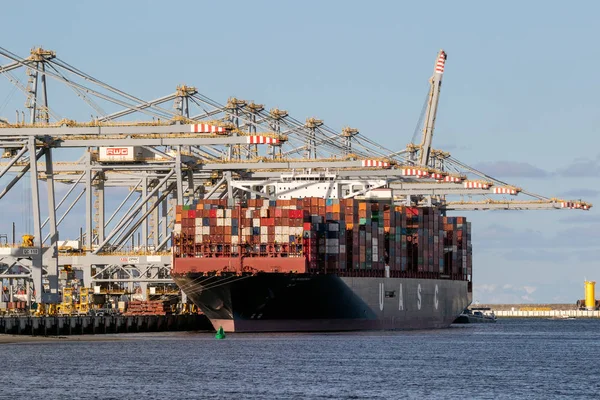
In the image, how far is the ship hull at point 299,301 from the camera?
274 feet

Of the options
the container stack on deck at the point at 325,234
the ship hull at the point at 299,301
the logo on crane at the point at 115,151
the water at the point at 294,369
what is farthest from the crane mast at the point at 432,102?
the water at the point at 294,369

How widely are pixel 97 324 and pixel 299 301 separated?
13.3 meters

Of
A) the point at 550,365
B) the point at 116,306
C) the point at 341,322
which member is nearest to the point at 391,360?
the point at 550,365

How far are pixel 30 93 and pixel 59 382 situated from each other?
1316 inches

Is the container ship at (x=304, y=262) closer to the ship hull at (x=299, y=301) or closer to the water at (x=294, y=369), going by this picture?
the ship hull at (x=299, y=301)

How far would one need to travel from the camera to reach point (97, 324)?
286 feet

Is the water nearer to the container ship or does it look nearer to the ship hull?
the ship hull

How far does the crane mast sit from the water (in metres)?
45.7

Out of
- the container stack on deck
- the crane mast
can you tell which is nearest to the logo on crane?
the container stack on deck

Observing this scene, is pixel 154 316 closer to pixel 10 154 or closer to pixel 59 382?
pixel 10 154

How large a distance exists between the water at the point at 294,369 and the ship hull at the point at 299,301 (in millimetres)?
2577

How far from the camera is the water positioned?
50375 millimetres

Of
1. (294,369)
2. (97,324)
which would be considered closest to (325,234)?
(97,324)

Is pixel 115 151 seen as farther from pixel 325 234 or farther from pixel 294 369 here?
pixel 294 369
